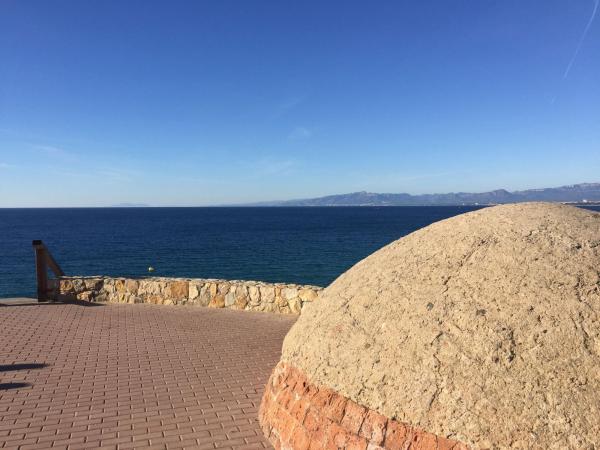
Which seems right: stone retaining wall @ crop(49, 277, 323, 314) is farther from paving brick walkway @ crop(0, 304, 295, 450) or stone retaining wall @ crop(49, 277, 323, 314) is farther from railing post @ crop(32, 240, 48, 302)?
paving brick walkway @ crop(0, 304, 295, 450)

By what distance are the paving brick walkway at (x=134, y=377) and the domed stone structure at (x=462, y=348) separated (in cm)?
91

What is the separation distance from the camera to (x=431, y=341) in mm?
3896

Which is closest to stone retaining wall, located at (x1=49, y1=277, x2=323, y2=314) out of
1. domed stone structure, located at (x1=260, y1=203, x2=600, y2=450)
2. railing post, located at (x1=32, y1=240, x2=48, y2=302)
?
railing post, located at (x1=32, y1=240, x2=48, y2=302)

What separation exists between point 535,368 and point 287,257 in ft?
113

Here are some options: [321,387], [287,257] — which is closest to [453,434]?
[321,387]

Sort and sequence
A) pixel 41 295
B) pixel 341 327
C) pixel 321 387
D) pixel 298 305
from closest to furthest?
pixel 321 387
pixel 341 327
pixel 298 305
pixel 41 295

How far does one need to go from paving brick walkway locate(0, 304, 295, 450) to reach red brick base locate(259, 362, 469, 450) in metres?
0.41

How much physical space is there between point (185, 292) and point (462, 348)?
9268mm

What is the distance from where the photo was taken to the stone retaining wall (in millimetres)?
11031

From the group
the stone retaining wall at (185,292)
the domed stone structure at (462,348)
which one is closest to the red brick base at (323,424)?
the domed stone structure at (462,348)

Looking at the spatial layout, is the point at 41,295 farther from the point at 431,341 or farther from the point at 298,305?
the point at 431,341

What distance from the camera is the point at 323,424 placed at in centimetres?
415

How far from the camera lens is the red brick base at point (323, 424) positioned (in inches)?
142

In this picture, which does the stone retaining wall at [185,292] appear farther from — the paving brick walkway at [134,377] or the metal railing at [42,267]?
the paving brick walkway at [134,377]
